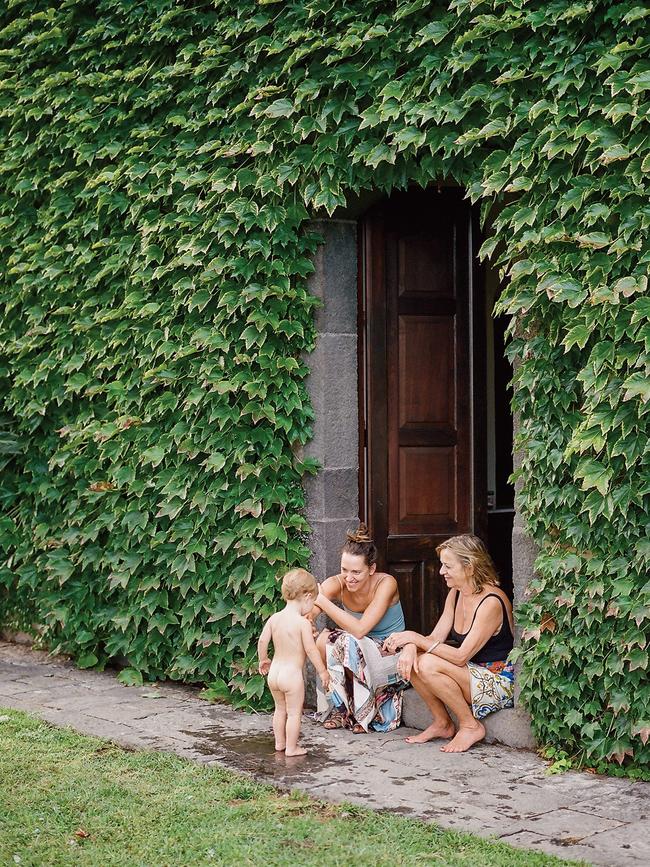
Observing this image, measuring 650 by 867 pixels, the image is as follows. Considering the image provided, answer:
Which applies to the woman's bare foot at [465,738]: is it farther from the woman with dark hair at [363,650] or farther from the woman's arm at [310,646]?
the woman's arm at [310,646]

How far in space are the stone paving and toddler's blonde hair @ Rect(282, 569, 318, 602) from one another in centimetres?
78

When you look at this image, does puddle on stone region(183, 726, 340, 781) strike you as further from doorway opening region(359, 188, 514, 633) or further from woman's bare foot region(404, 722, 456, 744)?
doorway opening region(359, 188, 514, 633)

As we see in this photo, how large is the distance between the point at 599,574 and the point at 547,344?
1102mm

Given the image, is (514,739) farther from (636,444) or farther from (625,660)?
(636,444)

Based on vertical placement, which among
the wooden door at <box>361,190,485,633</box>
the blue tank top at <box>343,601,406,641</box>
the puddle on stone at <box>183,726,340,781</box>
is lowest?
the puddle on stone at <box>183,726,340,781</box>

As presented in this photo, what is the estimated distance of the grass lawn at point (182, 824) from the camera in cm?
422

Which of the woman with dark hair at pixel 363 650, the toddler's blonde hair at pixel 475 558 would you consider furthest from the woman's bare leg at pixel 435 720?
the toddler's blonde hair at pixel 475 558

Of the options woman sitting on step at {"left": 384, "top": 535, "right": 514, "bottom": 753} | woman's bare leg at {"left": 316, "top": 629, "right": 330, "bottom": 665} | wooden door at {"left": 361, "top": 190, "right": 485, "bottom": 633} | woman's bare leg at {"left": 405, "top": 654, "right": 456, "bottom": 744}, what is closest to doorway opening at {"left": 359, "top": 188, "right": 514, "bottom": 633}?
wooden door at {"left": 361, "top": 190, "right": 485, "bottom": 633}

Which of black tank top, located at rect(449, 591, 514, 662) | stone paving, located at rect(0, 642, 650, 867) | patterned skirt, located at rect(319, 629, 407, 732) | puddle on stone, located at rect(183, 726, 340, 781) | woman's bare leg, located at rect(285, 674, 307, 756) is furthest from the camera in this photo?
patterned skirt, located at rect(319, 629, 407, 732)

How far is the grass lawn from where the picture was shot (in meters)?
4.22

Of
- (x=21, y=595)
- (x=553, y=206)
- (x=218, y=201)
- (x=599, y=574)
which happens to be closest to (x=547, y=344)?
(x=553, y=206)

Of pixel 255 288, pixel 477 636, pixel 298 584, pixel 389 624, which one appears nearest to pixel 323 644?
pixel 389 624

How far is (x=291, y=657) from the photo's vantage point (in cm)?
573

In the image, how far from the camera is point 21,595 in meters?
8.52
